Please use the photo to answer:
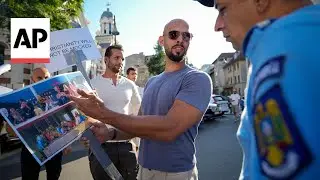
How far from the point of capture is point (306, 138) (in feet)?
1.81

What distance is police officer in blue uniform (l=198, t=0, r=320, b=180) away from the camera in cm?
55

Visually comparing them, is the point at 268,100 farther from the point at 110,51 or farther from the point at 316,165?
the point at 110,51

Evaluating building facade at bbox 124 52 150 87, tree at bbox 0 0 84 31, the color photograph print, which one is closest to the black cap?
the color photograph print

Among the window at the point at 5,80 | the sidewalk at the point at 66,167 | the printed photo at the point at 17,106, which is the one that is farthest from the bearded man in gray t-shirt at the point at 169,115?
the window at the point at 5,80

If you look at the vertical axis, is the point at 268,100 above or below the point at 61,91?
above

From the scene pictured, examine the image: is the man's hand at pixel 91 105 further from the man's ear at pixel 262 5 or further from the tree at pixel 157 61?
the tree at pixel 157 61

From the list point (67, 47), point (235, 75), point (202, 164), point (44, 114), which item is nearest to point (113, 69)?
point (67, 47)

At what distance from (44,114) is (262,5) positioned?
1402mm

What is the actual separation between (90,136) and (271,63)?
67.5 inches

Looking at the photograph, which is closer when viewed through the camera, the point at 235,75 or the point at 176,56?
the point at 176,56

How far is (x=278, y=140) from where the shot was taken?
578mm

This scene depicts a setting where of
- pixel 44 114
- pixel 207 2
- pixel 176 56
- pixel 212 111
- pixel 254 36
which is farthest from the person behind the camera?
pixel 212 111

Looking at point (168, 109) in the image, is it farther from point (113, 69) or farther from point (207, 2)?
point (113, 69)

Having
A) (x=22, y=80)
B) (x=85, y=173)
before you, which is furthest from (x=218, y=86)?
(x=85, y=173)
